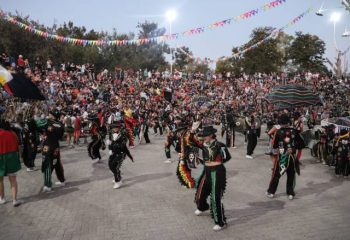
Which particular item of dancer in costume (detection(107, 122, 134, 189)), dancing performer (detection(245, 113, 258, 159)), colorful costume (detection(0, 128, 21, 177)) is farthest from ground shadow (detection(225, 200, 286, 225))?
dancing performer (detection(245, 113, 258, 159))

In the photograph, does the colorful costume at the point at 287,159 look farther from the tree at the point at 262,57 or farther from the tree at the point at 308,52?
the tree at the point at 308,52

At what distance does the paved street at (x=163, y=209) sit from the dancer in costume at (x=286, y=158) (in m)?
0.31

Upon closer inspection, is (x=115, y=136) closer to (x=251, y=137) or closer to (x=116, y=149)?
(x=116, y=149)

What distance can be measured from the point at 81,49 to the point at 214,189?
151ft

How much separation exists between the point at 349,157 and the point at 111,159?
6.61m

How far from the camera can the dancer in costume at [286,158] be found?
8.15 m

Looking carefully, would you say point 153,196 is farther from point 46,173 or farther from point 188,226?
point 46,173

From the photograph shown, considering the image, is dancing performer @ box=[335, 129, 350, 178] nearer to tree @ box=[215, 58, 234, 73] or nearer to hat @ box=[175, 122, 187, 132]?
hat @ box=[175, 122, 187, 132]

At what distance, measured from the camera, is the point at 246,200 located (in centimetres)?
809

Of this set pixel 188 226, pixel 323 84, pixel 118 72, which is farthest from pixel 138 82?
pixel 188 226

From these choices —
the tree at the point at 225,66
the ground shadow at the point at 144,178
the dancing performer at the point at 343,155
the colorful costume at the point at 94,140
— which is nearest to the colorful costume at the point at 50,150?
the ground shadow at the point at 144,178

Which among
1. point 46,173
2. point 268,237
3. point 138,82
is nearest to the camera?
point 268,237

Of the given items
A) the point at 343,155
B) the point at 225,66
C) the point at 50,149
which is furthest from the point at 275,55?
the point at 50,149

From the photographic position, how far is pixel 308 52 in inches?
2008
